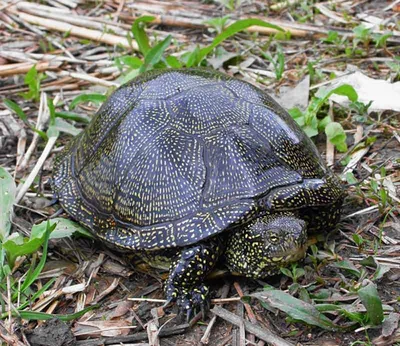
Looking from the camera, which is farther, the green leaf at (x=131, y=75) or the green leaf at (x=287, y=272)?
the green leaf at (x=131, y=75)

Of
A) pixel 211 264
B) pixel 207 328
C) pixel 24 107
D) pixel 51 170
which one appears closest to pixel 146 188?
pixel 211 264

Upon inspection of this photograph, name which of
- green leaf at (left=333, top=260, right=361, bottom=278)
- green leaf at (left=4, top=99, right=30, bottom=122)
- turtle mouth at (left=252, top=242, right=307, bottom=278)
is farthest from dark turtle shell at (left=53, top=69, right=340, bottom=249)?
green leaf at (left=4, top=99, right=30, bottom=122)

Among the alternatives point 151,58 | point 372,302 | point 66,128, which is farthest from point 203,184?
point 151,58

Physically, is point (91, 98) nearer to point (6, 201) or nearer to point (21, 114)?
point (21, 114)

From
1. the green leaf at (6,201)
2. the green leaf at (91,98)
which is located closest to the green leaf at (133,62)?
the green leaf at (91,98)

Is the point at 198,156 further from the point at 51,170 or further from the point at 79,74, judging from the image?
the point at 79,74

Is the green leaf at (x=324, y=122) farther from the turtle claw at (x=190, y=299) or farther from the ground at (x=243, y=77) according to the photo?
the turtle claw at (x=190, y=299)
